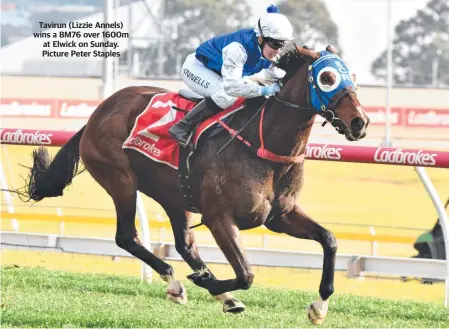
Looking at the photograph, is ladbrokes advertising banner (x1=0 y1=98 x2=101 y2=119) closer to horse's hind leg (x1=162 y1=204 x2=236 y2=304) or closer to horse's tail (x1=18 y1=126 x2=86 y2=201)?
horse's tail (x1=18 y1=126 x2=86 y2=201)

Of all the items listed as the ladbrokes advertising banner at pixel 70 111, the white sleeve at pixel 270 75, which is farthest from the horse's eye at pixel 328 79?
the ladbrokes advertising banner at pixel 70 111

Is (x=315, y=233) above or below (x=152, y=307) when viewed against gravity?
above

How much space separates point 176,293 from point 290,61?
4.89 feet

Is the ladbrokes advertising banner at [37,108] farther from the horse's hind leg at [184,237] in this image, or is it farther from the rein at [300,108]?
the rein at [300,108]

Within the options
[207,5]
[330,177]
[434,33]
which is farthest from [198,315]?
[434,33]

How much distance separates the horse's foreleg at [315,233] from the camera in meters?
→ 5.76

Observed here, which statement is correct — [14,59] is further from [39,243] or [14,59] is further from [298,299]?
[298,299]

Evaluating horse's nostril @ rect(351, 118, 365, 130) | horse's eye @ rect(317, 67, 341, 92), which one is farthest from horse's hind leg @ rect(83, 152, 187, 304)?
horse's nostril @ rect(351, 118, 365, 130)

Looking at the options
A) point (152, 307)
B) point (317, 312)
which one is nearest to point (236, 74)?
point (317, 312)

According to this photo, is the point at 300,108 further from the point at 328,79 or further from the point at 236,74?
the point at 236,74

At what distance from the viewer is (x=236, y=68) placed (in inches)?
225

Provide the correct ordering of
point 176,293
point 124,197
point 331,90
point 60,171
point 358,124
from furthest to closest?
point 60,171, point 124,197, point 176,293, point 331,90, point 358,124

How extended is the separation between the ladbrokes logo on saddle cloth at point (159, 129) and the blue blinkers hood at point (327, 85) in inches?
37.3

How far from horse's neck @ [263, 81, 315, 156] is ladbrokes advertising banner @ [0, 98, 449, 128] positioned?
68.7 ft
